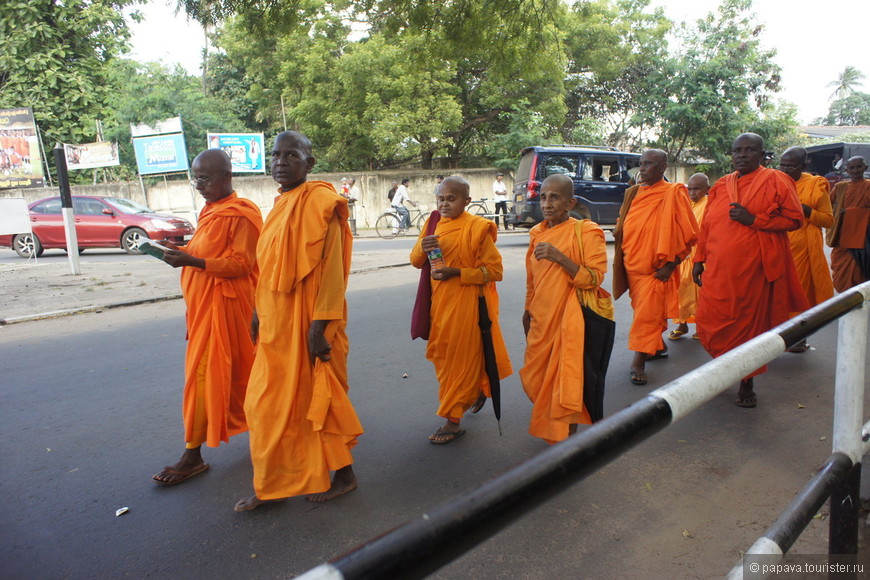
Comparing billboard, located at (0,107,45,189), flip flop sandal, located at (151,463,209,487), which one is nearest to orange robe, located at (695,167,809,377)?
flip flop sandal, located at (151,463,209,487)

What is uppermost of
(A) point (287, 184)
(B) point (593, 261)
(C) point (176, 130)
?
(C) point (176, 130)

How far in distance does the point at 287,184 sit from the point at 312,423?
1157 millimetres

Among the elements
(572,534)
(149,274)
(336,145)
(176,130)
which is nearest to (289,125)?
(336,145)

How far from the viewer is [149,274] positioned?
10.8 metres

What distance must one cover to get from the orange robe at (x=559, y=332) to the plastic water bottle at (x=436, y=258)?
554mm

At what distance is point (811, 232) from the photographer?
5.92 meters

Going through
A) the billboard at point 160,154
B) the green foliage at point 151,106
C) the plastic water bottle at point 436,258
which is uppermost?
the green foliage at point 151,106

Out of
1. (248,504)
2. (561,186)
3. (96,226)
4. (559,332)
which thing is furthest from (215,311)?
(96,226)

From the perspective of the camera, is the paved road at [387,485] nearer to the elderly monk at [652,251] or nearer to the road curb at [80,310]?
the elderly monk at [652,251]

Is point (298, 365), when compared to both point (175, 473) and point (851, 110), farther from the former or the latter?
point (851, 110)

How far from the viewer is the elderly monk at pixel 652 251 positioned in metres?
4.85

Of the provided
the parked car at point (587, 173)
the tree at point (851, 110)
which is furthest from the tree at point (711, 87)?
the tree at point (851, 110)

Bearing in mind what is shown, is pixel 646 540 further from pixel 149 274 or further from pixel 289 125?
pixel 289 125

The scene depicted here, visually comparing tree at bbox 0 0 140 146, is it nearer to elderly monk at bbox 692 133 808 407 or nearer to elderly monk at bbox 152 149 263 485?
elderly monk at bbox 152 149 263 485
